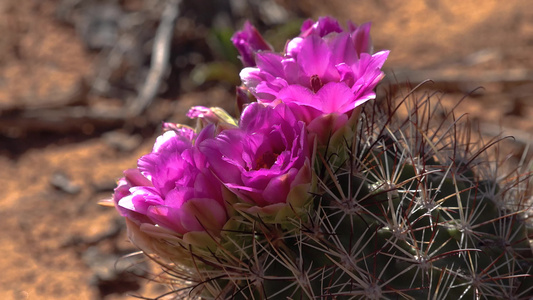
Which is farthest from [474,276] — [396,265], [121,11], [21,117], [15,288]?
[121,11]

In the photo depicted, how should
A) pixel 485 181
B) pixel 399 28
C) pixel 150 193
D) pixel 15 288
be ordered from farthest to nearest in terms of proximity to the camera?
pixel 399 28 → pixel 15 288 → pixel 485 181 → pixel 150 193

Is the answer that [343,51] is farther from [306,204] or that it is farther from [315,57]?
[306,204]

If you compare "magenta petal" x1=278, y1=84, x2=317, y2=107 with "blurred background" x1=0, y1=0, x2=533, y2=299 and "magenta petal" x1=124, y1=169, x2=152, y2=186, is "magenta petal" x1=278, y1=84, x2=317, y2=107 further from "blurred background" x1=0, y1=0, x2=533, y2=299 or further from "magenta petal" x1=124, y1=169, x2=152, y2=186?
"blurred background" x1=0, y1=0, x2=533, y2=299

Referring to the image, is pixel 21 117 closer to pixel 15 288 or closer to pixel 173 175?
pixel 15 288

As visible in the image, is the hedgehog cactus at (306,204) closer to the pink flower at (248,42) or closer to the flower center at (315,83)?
the flower center at (315,83)

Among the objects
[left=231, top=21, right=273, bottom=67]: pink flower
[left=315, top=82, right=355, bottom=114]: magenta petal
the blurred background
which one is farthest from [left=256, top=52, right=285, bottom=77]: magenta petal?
the blurred background

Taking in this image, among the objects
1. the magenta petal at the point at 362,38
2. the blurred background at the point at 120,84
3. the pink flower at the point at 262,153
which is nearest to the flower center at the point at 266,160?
the pink flower at the point at 262,153
